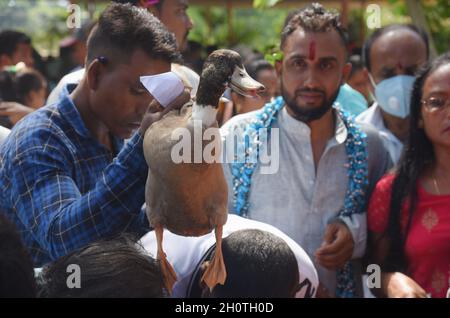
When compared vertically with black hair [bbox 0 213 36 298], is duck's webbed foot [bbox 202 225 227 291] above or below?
below

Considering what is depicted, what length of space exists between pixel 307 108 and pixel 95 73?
45.7 inches

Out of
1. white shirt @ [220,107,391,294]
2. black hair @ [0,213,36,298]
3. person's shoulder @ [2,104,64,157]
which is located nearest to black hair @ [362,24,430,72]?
white shirt @ [220,107,391,294]

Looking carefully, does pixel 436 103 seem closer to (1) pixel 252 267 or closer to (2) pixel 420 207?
(2) pixel 420 207

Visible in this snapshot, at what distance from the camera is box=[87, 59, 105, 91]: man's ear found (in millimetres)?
2023

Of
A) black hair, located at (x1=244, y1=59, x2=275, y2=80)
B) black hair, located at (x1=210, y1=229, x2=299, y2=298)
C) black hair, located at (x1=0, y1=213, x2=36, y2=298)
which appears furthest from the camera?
black hair, located at (x1=244, y1=59, x2=275, y2=80)

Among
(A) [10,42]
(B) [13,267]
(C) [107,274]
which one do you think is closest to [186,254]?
(C) [107,274]

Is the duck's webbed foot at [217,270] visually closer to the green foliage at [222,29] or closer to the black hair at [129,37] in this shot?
the black hair at [129,37]

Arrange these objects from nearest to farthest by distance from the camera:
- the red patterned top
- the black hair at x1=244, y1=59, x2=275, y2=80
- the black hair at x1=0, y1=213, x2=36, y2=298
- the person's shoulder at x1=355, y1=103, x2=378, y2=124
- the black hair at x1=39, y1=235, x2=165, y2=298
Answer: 1. the black hair at x1=0, y1=213, x2=36, y2=298
2. the black hair at x1=39, y1=235, x2=165, y2=298
3. the red patterned top
4. the person's shoulder at x1=355, y1=103, x2=378, y2=124
5. the black hair at x1=244, y1=59, x2=275, y2=80

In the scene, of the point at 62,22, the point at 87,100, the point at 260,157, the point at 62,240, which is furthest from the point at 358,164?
the point at 62,22

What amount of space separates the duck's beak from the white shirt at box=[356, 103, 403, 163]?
2.02 metres

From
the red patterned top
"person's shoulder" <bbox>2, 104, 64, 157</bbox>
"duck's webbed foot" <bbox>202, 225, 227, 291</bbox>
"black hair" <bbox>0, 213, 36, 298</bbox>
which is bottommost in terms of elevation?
the red patterned top

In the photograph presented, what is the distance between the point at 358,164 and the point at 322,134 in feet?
0.71

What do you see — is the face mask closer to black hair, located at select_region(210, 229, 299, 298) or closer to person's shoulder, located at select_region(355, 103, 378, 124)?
person's shoulder, located at select_region(355, 103, 378, 124)
